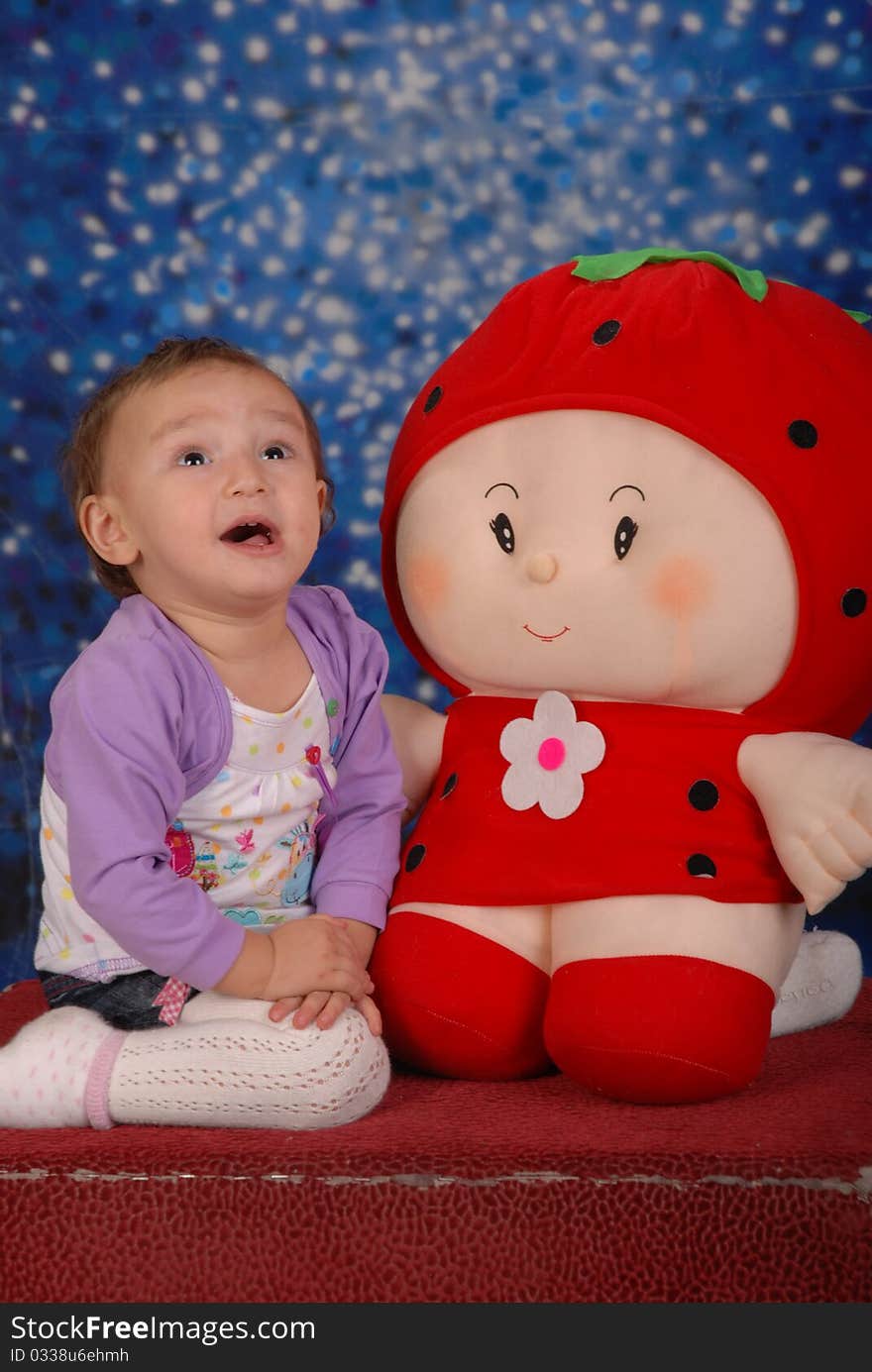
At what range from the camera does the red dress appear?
3.72ft

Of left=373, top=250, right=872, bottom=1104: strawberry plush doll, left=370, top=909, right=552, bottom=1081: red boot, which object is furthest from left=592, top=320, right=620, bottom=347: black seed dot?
left=370, top=909, right=552, bottom=1081: red boot

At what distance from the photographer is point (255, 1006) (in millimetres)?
1097

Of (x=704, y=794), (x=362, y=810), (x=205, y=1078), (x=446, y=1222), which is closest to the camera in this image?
(x=446, y=1222)

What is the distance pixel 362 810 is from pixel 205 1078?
0.29 metres

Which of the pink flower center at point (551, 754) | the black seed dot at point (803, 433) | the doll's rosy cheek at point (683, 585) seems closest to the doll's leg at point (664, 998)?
the pink flower center at point (551, 754)

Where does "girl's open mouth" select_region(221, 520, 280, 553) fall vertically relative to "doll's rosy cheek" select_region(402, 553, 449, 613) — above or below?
above

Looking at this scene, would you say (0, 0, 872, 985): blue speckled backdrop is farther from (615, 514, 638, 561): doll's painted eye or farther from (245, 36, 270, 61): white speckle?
(615, 514, 638, 561): doll's painted eye

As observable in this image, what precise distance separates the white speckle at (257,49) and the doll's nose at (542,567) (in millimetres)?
725

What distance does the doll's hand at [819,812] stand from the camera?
3.61 feet

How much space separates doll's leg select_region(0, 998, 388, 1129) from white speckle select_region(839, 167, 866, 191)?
976 millimetres

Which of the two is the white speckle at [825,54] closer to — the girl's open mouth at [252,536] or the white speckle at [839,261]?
the white speckle at [839,261]

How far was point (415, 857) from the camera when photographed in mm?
1252

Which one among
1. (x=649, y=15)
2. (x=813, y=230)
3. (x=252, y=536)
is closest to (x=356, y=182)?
(x=649, y=15)

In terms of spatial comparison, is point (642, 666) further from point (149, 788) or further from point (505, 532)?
point (149, 788)
